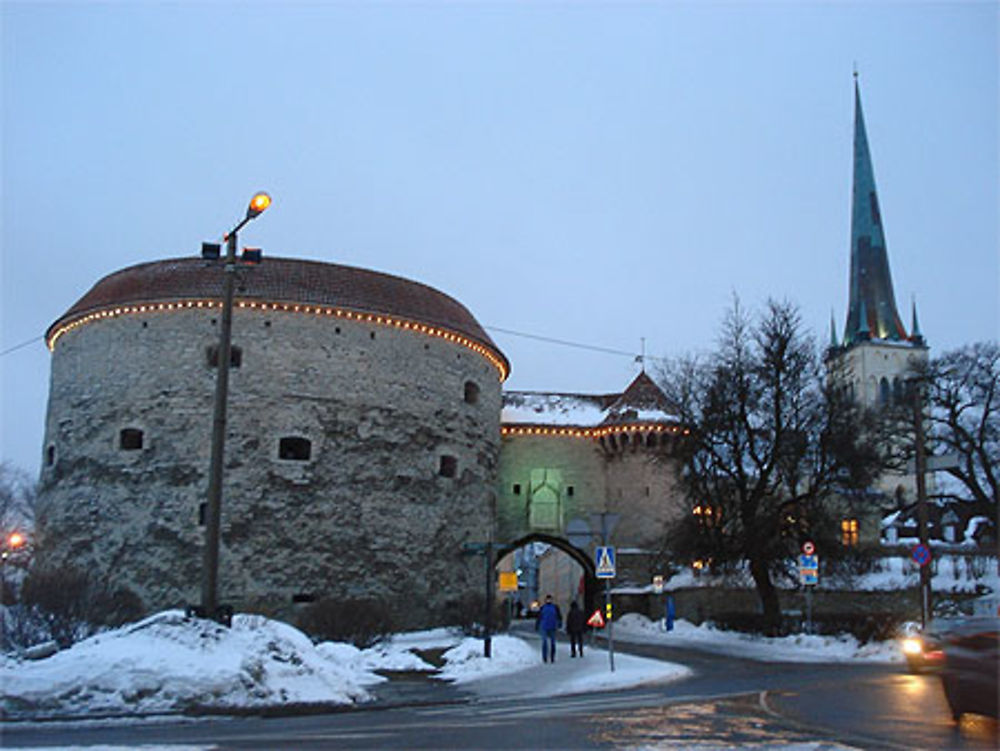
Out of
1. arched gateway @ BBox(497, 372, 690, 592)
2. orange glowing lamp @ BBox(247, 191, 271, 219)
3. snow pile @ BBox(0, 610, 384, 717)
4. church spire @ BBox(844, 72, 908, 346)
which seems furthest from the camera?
church spire @ BBox(844, 72, 908, 346)

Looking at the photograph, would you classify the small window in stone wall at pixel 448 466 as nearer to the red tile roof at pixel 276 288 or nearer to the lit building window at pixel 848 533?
the red tile roof at pixel 276 288

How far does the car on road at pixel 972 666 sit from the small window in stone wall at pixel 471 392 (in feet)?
91.7

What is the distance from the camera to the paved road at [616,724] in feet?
26.5

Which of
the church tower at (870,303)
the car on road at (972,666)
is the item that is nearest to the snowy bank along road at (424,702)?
the car on road at (972,666)

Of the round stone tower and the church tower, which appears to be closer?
the round stone tower

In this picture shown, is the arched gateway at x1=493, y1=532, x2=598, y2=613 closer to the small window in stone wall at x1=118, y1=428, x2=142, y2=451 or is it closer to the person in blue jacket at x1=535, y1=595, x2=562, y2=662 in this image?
the small window in stone wall at x1=118, y1=428, x2=142, y2=451

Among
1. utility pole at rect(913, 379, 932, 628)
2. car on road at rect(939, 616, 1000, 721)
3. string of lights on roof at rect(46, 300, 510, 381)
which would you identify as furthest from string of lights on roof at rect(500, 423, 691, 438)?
car on road at rect(939, 616, 1000, 721)

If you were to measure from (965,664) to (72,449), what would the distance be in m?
30.1

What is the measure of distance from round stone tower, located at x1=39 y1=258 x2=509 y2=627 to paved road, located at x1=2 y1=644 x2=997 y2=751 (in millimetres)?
18120

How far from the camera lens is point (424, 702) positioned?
41.6ft

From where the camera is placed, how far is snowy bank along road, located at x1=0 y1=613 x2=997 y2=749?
8336 millimetres

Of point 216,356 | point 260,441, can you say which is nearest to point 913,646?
point 260,441

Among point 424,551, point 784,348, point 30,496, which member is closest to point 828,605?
point 784,348

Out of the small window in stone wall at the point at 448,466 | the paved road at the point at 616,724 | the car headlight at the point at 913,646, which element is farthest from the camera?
the small window in stone wall at the point at 448,466
